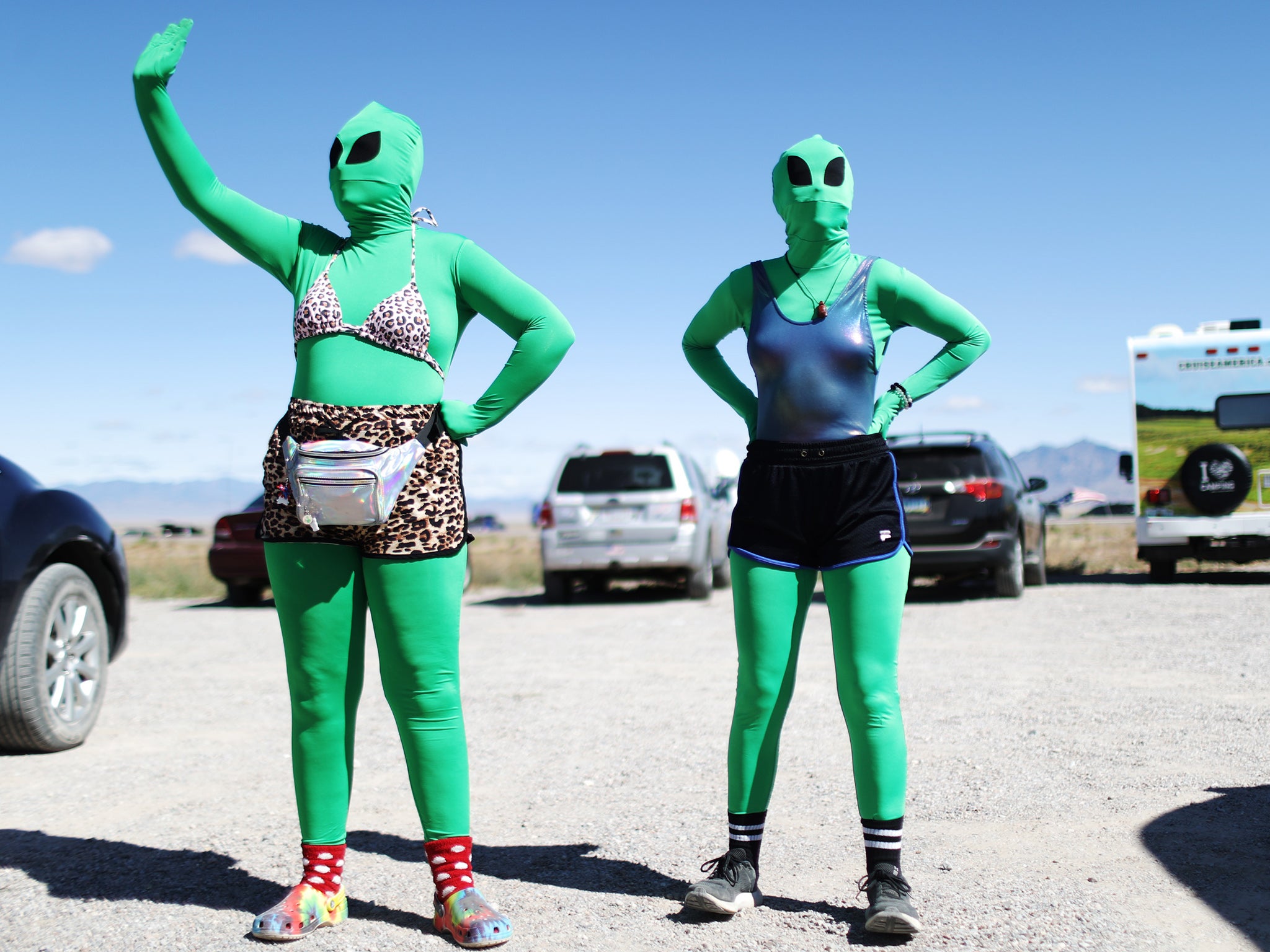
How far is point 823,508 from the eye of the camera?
335 cm

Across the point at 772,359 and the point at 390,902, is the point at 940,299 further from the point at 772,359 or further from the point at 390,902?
the point at 390,902

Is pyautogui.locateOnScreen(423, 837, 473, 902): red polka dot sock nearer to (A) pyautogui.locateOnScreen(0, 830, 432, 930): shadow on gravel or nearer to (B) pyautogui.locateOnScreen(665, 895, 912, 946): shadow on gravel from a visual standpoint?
(A) pyautogui.locateOnScreen(0, 830, 432, 930): shadow on gravel

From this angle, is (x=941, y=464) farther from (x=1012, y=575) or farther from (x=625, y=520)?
(x=625, y=520)

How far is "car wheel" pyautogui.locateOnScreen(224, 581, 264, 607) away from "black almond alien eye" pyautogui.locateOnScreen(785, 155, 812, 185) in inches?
499

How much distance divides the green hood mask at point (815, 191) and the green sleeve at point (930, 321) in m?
0.19

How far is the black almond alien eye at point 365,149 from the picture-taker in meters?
3.31

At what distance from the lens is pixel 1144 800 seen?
440cm

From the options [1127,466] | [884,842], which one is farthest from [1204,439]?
[884,842]

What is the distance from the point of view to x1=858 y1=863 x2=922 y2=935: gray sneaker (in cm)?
307

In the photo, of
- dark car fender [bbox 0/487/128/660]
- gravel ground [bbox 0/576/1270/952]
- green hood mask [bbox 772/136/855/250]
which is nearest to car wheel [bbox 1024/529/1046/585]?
gravel ground [bbox 0/576/1270/952]

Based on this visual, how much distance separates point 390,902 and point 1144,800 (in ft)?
9.10

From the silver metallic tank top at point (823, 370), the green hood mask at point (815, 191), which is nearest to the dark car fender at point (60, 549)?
the silver metallic tank top at point (823, 370)

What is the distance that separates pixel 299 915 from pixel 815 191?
249 cm

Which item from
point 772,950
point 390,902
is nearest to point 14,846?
point 390,902
